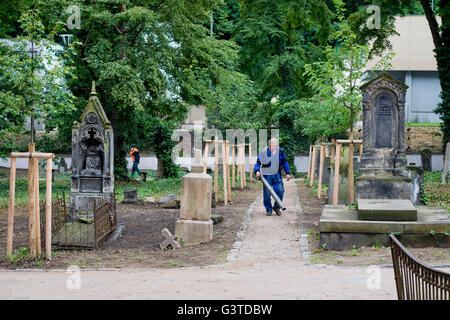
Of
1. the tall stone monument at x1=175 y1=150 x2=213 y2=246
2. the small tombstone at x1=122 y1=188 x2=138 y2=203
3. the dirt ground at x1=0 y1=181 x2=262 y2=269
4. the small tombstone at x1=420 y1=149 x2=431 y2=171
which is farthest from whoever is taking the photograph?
the small tombstone at x1=420 y1=149 x2=431 y2=171

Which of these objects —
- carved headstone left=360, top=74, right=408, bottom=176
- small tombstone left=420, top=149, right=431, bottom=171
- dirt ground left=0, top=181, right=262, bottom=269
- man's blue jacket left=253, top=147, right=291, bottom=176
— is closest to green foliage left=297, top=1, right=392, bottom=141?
man's blue jacket left=253, top=147, right=291, bottom=176

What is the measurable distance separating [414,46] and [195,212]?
124 feet

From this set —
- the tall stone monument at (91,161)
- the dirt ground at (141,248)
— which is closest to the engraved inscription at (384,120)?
the dirt ground at (141,248)

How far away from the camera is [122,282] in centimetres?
817

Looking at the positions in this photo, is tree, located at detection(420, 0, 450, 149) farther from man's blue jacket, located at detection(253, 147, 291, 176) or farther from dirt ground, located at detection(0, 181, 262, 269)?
dirt ground, located at detection(0, 181, 262, 269)

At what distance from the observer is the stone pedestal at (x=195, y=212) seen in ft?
39.7

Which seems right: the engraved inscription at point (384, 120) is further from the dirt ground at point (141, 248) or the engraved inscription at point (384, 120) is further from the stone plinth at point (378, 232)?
the dirt ground at point (141, 248)

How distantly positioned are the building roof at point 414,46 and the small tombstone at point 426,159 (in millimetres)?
11807

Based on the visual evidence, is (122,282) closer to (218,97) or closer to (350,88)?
(350,88)

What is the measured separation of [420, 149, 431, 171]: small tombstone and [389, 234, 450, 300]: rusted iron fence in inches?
A: 1223

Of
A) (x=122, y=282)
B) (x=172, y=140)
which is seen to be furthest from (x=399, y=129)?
(x=172, y=140)

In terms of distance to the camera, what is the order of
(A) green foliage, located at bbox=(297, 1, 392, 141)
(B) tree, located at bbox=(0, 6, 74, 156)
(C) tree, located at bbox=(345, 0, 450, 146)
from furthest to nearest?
(C) tree, located at bbox=(345, 0, 450, 146)
(A) green foliage, located at bbox=(297, 1, 392, 141)
(B) tree, located at bbox=(0, 6, 74, 156)

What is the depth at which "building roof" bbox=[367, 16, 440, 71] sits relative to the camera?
45.5 metres

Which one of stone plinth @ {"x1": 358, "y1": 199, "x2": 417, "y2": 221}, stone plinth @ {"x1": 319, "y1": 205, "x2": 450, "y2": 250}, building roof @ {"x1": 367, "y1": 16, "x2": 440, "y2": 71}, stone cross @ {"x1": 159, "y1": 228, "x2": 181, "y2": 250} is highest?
building roof @ {"x1": 367, "y1": 16, "x2": 440, "y2": 71}
